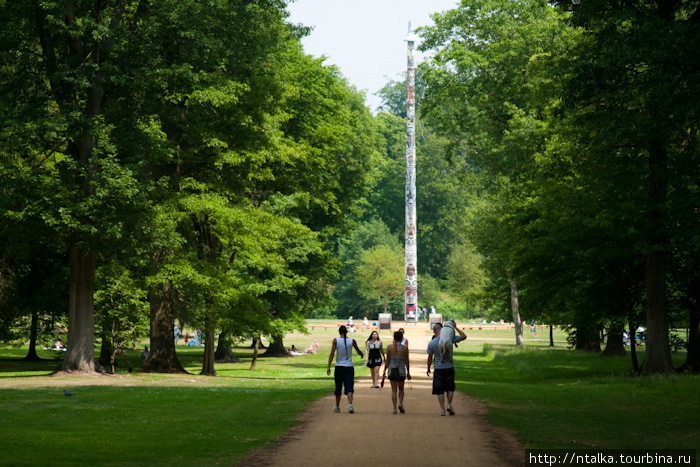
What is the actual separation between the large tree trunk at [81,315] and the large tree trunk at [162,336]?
404cm

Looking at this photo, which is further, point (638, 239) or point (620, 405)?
point (638, 239)

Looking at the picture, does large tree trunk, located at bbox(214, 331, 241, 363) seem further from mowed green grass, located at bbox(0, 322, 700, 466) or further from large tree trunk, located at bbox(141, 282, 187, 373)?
mowed green grass, located at bbox(0, 322, 700, 466)

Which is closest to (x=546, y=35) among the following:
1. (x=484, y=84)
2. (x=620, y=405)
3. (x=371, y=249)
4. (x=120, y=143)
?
(x=484, y=84)

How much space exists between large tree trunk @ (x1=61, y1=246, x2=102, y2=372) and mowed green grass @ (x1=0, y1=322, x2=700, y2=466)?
1.09 m

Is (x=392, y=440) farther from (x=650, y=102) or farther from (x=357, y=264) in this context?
(x=357, y=264)

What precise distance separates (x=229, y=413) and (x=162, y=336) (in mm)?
14239

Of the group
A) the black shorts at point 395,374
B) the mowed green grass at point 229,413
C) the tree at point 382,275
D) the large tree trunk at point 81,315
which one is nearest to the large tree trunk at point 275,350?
the mowed green grass at point 229,413

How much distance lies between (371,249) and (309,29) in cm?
5889

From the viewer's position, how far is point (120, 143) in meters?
25.0

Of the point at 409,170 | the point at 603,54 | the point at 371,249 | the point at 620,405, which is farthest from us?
the point at 371,249

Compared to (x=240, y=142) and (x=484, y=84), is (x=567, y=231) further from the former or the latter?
(x=484, y=84)

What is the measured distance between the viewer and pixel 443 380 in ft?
50.3

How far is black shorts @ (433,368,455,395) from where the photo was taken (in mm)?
15273

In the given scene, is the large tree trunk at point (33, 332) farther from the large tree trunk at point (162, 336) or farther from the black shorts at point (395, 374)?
the black shorts at point (395, 374)
